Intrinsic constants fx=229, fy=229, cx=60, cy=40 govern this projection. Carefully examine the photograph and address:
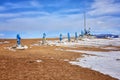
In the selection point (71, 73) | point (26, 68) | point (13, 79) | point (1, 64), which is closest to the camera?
point (13, 79)

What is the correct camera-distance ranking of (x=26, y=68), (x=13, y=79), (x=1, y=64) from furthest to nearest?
1. (x=1, y=64)
2. (x=26, y=68)
3. (x=13, y=79)

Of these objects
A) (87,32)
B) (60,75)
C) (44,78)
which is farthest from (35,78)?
(87,32)

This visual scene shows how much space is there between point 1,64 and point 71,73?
5613 mm

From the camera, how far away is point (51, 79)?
13102mm

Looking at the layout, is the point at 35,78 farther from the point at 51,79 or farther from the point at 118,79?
the point at 118,79

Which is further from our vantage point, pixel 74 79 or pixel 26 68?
pixel 26 68

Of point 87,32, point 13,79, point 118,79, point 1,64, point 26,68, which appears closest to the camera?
point 13,79

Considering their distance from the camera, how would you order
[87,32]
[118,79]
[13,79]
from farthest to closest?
[87,32] → [118,79] → [13,79]

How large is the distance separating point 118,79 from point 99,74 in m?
1.61

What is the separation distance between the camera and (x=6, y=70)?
15.1m

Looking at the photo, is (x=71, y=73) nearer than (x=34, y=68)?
Yes

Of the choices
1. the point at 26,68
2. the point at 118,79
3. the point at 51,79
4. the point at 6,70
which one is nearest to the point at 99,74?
the point at 118,79

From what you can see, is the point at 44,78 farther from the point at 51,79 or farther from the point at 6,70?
the point at 6,70

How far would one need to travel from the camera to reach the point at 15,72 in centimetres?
1454
